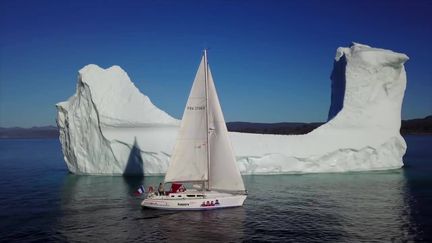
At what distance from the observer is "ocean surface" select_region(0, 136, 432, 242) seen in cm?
1817

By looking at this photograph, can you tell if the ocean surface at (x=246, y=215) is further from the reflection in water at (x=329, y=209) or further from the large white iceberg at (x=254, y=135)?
the large white iceberg at (x=254, y=135)

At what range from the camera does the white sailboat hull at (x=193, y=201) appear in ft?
75.9

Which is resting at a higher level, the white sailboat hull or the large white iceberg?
the large white iceberg

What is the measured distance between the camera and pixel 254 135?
39.2m

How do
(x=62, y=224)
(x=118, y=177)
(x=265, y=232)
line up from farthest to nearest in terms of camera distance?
(x=118, y=177) < (x=62, y=224) < (x=265, y=232)

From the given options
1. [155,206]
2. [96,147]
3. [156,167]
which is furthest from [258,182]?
[96,147]

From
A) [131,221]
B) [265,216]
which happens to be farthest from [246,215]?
[131,221]

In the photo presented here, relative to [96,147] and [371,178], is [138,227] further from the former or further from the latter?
[371,178]

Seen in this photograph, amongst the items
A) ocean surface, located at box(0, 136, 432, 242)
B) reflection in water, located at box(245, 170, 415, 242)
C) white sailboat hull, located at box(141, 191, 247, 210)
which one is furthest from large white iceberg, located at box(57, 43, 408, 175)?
white sailboat hull, located at box(141, 191, 247, 210)

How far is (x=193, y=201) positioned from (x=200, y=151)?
9.25 feet

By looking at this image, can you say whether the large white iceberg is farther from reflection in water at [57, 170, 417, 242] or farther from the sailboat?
the sailboat

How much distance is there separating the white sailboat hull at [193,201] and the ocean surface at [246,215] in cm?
46

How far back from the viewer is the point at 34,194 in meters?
28.7

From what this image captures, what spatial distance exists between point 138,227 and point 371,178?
2233 cm
